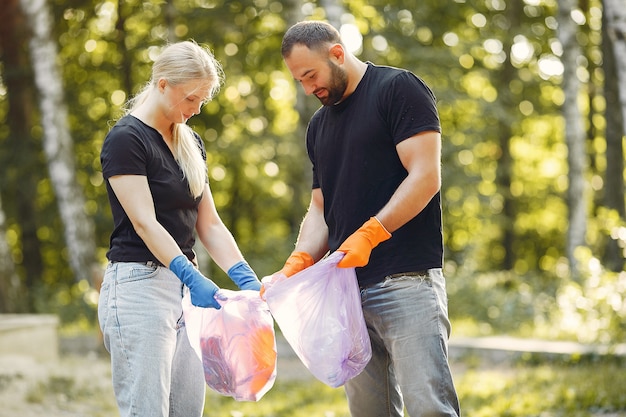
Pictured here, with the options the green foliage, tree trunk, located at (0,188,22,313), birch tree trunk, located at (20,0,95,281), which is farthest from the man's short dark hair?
birch tree trunk, located at (20,0,95,281)

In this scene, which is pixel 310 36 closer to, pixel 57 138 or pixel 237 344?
pixel 237 344

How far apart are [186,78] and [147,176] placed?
0.39 metres

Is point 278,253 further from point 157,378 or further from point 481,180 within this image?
point 157,378

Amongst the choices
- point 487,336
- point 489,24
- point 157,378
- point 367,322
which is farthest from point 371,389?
point 489,24

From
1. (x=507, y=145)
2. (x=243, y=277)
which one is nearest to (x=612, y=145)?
(x=507, y=145)

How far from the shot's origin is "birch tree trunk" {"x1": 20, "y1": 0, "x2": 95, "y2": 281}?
14008 mm

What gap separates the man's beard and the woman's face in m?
0.45

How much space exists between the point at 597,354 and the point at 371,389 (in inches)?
204

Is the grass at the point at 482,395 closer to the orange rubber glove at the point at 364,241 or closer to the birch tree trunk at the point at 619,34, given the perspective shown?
the birch tree trunk at the point at 619,34

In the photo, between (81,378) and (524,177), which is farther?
(524,177)

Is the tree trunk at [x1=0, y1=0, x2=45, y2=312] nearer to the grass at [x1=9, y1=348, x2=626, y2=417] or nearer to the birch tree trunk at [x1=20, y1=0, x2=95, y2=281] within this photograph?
the birch tree trunk at [x1=20, y1=0, x2=95, y2=281]

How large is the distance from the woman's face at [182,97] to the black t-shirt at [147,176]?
10 centimetres

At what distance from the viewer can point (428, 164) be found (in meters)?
3.31

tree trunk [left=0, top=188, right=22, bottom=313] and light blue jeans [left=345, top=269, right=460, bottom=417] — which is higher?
light blue jeans [left=345, top=269, right=460, bottom=417]
